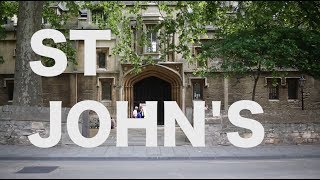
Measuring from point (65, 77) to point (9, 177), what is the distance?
21672mm

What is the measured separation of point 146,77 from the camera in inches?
1273

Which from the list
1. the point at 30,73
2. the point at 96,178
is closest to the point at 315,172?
the point at 96,178

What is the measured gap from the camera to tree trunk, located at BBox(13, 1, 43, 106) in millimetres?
18516

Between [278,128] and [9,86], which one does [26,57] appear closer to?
[278,128]

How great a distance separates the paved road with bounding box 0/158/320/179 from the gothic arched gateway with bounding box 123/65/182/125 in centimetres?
1728

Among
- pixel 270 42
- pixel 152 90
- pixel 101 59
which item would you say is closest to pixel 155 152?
pixel 270 42

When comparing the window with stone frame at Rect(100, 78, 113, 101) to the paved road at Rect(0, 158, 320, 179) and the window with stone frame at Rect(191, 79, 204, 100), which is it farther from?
the paved road at Rect(0, 158, 320, 179)

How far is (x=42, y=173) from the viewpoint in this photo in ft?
37.0

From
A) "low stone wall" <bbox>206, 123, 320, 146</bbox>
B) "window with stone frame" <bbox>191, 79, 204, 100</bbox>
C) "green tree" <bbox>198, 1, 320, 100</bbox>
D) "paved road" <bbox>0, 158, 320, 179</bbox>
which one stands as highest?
"green tree" <bbox>198, 1, 320, 100</bbox>

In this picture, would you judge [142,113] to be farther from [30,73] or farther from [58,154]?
[58,154]

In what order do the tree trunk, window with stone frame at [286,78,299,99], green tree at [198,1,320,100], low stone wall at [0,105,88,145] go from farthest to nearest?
1. window with stone frame at [286,78,299,99]
2. green tree at [198,1,320,100]
3. the tree trunk
4. low stone wall at [0,105,88,145]

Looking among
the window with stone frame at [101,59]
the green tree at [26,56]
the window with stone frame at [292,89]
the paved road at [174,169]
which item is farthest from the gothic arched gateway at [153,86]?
the paved road at [174,169]

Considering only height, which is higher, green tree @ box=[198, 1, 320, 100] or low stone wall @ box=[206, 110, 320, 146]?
green tree @ box=[198, 1, 320, 100]

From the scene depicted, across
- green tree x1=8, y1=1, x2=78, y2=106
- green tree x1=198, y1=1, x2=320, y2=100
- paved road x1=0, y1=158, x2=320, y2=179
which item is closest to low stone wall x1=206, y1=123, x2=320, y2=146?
green tree x1=198, y1=1, x2=320, y2=100
